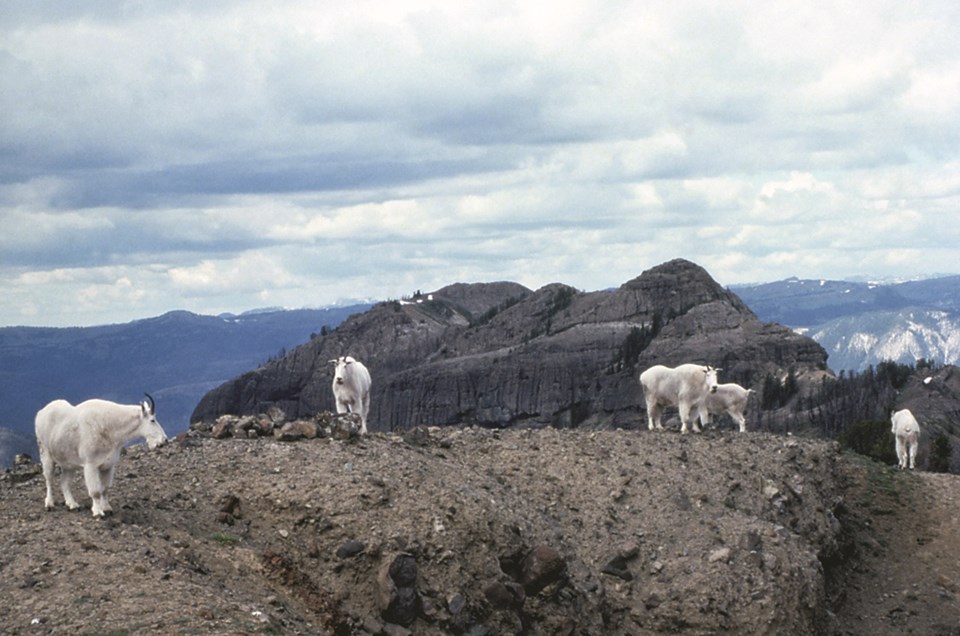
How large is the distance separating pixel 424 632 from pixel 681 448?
14007mm

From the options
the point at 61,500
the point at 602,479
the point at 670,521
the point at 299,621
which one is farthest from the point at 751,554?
the point at 61,500

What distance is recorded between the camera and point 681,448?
33781 mm

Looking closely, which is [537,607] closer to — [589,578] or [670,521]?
[589,578]

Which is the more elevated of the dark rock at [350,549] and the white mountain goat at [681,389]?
the white mountain goat at [681,389]

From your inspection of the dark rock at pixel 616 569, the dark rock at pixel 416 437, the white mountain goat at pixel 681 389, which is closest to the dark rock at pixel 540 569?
the dark rock at pixel 616 569

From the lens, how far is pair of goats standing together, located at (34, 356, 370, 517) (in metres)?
23.0

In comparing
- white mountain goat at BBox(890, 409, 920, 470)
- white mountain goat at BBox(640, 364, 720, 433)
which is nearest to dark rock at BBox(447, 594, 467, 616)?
white mountain goat at BBox(640, 364, 720, 433)

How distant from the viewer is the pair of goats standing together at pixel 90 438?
2295 centimetres

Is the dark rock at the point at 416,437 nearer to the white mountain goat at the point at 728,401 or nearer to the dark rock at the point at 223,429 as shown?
the dark rock at the point at 223,429

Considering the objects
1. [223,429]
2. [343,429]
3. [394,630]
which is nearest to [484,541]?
[394,630]

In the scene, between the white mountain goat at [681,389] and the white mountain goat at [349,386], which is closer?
the white mountain goat at [349,386]

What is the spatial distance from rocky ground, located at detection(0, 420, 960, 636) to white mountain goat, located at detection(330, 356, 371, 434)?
4588 mm

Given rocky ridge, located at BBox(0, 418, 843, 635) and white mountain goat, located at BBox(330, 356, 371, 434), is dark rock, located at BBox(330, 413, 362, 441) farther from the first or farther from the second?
white mountain goat, located at BBox(330, 356, 371, 434)

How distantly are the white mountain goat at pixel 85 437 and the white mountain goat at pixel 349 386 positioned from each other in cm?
1175
